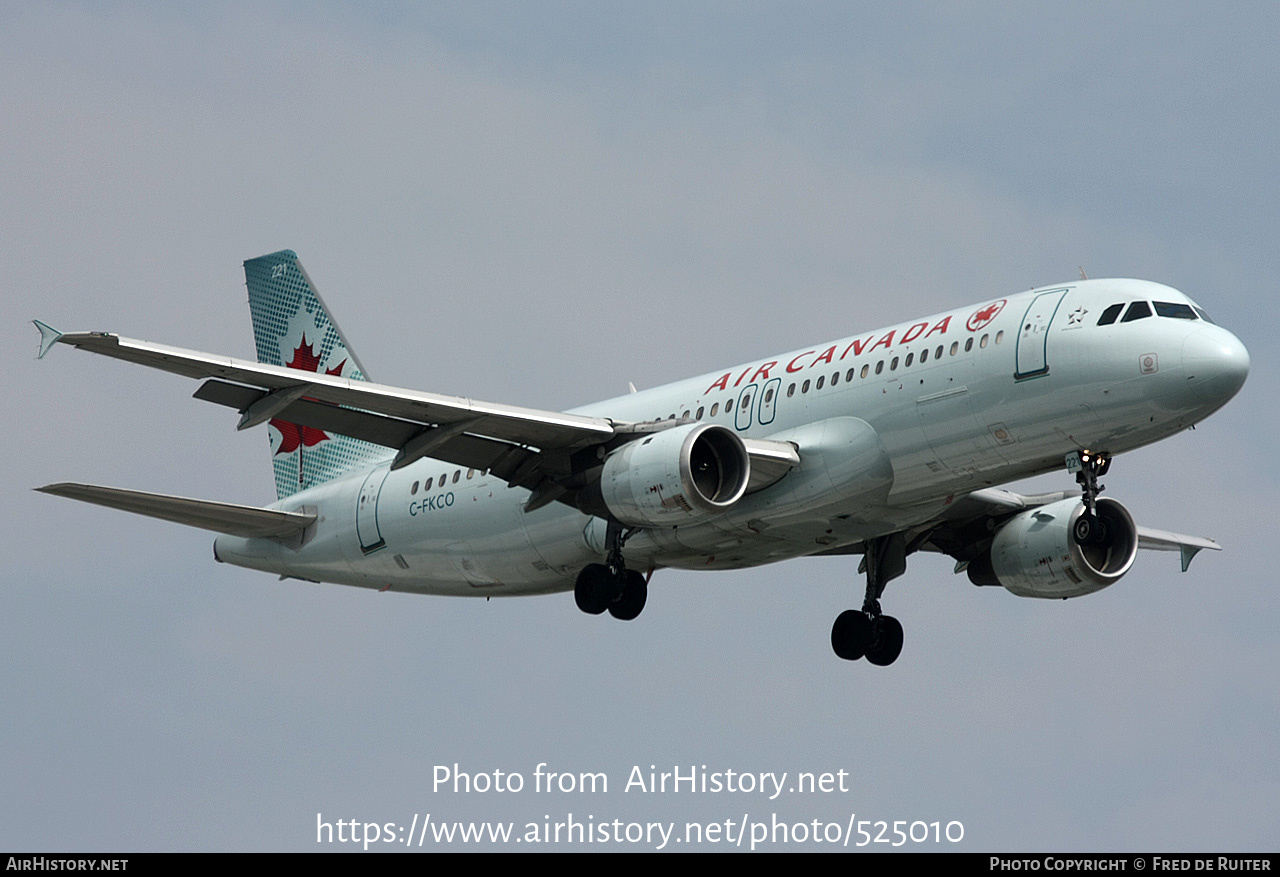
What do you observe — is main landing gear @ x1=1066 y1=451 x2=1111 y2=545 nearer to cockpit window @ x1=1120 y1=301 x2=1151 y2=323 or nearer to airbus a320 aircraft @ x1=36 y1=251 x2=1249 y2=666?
airbus a320 aircraft @ x1=36 y1=251 x2=1249 y2=666

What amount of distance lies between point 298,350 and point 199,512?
28.7ft

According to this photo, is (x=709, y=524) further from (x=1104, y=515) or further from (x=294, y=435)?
(x=294, y=435)

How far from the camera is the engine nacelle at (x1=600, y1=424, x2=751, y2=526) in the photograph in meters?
34.9

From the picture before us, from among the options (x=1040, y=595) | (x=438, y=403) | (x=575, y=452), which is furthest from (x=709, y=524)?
(x=1040, y=595)

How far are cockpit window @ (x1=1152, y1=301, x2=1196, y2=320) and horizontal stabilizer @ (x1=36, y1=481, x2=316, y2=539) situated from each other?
1954 cm

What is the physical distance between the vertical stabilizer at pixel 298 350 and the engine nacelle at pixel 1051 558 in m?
14.3

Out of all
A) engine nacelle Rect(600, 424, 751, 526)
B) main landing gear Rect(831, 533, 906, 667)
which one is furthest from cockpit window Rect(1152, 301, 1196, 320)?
main landing gear Rect(831, 533, 906, 667)

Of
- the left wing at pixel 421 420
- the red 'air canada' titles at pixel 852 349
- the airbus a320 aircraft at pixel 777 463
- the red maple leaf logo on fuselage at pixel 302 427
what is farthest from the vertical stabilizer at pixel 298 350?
the red 'air canada' titles at pixel 852 349

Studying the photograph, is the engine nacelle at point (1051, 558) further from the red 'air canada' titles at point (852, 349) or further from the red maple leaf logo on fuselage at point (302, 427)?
the red maple leaf logo on fuselage at point (302, 427)

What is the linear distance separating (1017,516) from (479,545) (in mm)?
11214

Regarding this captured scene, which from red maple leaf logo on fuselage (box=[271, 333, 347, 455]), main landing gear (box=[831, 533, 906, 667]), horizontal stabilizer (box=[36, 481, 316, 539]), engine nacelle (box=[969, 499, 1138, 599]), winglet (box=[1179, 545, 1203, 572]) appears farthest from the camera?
red maple leaf logo on fuselage (box=[271, 333, 347, 455])

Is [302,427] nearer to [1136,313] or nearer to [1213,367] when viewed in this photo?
[1136,313]

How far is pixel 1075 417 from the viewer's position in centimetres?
3284

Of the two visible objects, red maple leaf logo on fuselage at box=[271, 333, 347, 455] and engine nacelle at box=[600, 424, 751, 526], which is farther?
red maple leaf logo on fuselage at box=[271, 333, 347, 455]
